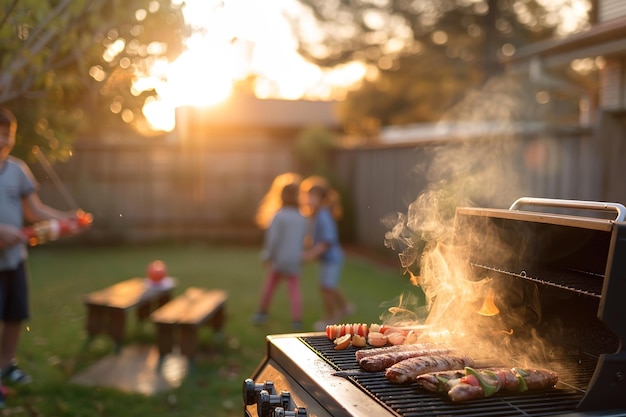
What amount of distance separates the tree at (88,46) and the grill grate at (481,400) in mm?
2414

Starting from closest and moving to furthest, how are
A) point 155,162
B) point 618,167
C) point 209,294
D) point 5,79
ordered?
point 5,79, point 209,294, point 618,167, point 155,162

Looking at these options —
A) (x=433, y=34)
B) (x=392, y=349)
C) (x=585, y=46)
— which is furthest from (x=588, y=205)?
(x=433, y=34)

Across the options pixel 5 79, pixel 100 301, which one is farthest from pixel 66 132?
pixel 5 79

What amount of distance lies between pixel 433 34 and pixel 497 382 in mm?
15633

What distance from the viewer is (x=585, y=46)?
28.8ft

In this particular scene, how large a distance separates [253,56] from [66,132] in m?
2.35

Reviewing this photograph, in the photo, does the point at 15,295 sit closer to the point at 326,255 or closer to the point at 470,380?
the point at 326,255

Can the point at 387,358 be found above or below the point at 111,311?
above

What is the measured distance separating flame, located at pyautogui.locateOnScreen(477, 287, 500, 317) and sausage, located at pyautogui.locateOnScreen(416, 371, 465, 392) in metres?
0.63

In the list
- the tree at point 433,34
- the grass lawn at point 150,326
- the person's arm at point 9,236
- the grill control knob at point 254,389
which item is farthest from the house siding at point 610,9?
the grill control knob at point 254,389

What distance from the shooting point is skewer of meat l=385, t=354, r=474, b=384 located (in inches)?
89.2

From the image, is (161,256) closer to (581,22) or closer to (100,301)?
(100,301)

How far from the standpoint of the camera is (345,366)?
2.46 meters

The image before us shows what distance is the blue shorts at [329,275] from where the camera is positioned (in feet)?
22.9
